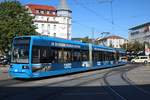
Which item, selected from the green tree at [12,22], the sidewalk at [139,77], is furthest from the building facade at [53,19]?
the sidewalk at [139,77]

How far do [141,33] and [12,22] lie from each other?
9347 centimetres

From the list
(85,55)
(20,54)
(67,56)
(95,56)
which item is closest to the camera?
(20,54)

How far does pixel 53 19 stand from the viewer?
13412 cm

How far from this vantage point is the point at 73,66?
3225 cm

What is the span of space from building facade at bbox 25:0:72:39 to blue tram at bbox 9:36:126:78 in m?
95.7

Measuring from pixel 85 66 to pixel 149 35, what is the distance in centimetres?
10597

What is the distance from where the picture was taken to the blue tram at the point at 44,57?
2444 centimetres

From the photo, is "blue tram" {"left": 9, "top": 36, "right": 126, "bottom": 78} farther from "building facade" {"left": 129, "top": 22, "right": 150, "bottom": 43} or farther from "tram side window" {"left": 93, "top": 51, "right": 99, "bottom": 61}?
"building facade" {"left": 129, "top": 22, "right": 150, "bottom": 43}

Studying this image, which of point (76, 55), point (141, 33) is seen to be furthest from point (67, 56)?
point (141, 33)

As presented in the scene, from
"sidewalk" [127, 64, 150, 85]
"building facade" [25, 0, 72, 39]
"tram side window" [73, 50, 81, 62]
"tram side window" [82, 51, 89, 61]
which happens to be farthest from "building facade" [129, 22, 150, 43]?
"tram side window" [73, 50, 81, 62]

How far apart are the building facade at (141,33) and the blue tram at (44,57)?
108 m

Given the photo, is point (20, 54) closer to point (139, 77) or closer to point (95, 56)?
point (139, 77)

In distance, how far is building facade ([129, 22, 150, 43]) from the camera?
14100cm

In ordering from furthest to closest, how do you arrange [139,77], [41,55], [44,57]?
[139,77] → [44,57] → [41,55]
